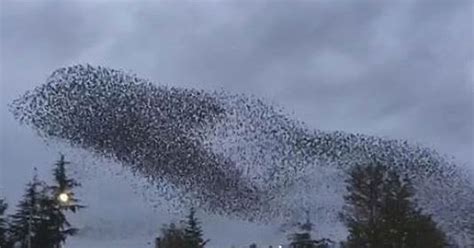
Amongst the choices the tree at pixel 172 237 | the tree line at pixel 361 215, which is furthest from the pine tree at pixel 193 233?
the tree line at pixel 361 215

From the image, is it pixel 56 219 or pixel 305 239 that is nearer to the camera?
pixel 56 219

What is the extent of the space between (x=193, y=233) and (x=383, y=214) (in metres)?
21.8

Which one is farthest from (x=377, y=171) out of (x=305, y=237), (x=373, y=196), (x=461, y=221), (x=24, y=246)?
(x=24, y=246)

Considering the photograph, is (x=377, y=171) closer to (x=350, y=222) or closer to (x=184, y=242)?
(x=350, y=222)

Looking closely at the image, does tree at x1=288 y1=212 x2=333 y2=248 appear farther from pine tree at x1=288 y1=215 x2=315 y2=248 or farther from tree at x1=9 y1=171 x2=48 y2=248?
tree at x1=9 y1=171 x2=48 y2=248

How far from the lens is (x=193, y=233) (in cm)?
7262

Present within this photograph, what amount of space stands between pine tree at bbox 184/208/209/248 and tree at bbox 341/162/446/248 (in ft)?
48.2

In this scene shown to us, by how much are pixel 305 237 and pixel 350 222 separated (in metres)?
16.9

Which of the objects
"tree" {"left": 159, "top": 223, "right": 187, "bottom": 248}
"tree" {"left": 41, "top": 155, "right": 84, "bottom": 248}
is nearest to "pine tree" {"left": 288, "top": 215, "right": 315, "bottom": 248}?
"tree" {"left": 159, "top": 223, "right": 187, "bottom": 248}

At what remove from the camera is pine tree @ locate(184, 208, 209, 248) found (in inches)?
2744

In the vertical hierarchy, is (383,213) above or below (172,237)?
below

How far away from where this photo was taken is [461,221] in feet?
214

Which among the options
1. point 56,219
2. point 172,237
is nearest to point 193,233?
point 172,237

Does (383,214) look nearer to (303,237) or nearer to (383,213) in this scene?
(383,213)
